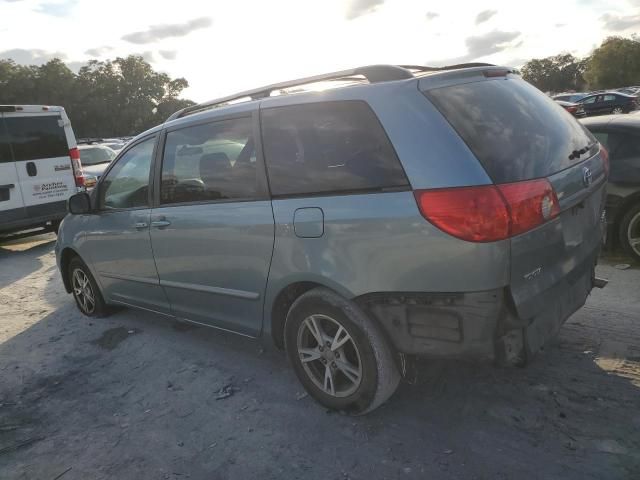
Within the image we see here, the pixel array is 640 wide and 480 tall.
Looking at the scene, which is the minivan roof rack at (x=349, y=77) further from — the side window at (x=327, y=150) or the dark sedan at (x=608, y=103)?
the dark sedan at (x=608, y=103)

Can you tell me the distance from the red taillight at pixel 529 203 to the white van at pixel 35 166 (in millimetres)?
8231

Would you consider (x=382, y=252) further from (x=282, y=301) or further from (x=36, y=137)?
(x=36, y=137)

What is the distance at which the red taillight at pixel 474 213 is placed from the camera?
7.57ft

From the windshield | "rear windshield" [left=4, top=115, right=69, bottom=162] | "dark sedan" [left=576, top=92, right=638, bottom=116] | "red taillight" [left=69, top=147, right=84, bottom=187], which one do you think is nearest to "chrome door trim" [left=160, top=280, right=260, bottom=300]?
"rear windshield" [left=4, top=115, right=69, bottom=162]

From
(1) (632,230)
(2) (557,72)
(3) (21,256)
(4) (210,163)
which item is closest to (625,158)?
(1) (632,230)

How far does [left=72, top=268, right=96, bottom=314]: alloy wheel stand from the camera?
5.15m

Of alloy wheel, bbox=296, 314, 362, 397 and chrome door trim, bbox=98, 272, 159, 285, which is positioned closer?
alloy wheel, bbox=296, 314, 362, 397

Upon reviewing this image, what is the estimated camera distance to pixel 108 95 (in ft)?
235

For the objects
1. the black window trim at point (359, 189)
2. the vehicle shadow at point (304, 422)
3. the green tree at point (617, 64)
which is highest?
the green tree at point (617, 64)

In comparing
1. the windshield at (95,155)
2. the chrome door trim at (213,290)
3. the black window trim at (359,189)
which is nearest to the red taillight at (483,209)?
the black window trim at (359,189)

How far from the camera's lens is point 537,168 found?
99.7 inches

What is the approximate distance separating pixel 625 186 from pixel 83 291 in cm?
550

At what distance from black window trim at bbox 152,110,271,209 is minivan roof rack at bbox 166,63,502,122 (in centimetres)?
21

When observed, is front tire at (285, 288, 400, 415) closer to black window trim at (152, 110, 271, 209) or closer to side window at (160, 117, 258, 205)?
black window trim at (152, 110, 271, 209)
